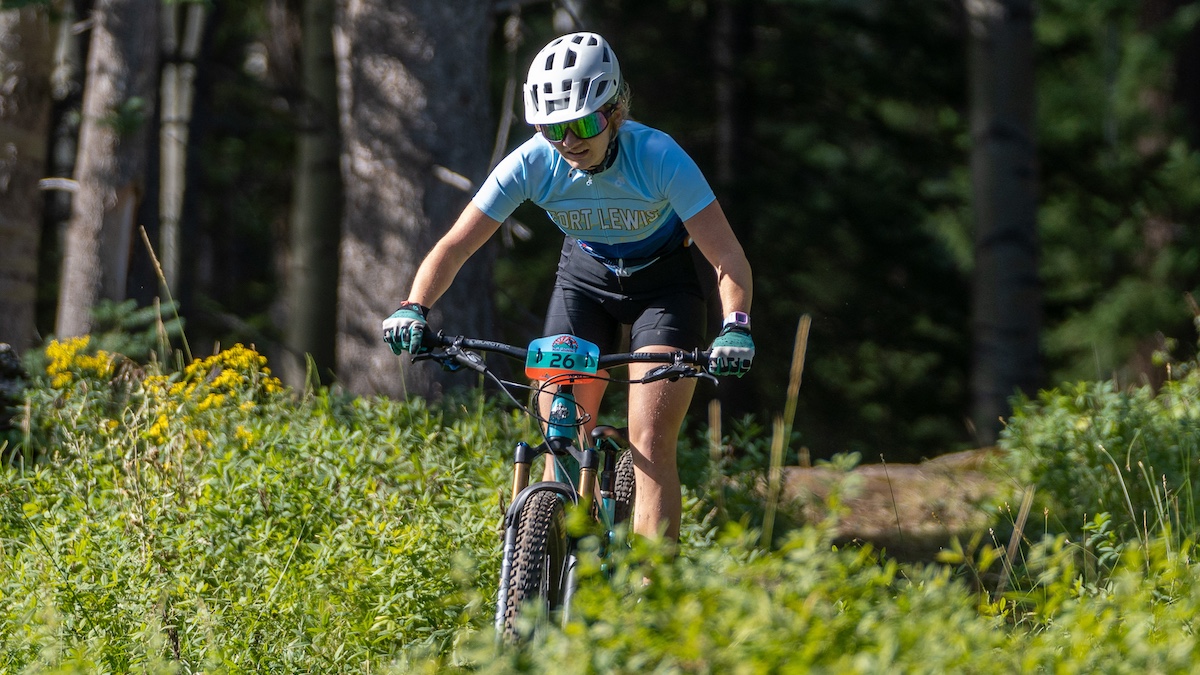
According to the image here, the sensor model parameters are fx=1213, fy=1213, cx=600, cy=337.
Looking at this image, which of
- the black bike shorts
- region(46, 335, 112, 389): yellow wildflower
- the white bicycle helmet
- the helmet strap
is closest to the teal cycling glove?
the black bike shorts

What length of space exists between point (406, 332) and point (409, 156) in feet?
13.3

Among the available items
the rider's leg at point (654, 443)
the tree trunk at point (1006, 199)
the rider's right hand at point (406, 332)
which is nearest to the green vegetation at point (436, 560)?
the rider's leg at point (654, 443)

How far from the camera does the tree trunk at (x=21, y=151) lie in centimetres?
901

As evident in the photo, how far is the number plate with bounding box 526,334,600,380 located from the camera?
4051 mm

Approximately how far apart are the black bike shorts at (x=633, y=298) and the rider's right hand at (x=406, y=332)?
0.75 metres

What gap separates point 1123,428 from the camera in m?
6.60

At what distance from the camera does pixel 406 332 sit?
414cm

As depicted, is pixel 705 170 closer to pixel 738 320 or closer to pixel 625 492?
pixel 625 492

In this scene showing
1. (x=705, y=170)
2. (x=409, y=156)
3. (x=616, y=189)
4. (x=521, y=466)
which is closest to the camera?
(x=521, y=466)

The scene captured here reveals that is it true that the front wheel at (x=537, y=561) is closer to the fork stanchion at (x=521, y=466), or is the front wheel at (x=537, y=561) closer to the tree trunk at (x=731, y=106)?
the fork stanchion at (x=521, y=466)

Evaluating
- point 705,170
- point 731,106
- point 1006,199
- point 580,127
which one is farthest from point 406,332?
point 731,106

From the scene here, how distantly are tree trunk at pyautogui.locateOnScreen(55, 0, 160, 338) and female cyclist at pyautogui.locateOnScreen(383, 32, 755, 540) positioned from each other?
530 cm

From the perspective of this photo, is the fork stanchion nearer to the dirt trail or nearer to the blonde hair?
the blonde hair

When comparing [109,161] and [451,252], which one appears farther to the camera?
[109,161]
